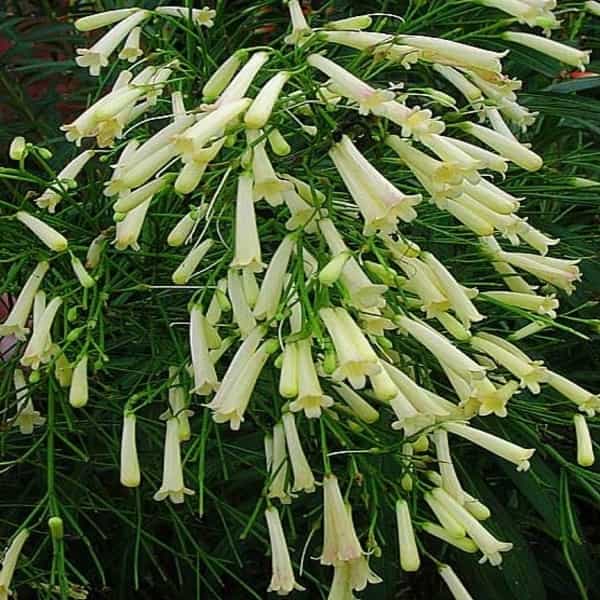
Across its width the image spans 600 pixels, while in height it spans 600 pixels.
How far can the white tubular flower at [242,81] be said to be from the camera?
848 mm

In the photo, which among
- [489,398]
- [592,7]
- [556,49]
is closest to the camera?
[489,398]

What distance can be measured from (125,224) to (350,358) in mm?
256

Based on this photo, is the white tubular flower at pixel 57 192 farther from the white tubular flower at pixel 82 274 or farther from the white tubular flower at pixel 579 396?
the white tubular flower at pixel 579 396

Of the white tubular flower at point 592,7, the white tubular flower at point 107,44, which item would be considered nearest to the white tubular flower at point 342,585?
the white tubular flower at point 107,44

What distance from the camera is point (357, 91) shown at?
2.79 feet

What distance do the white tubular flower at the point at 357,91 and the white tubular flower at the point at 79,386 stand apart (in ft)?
1.07

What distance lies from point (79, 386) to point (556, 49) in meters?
0.57

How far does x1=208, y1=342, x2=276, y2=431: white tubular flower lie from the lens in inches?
33.6

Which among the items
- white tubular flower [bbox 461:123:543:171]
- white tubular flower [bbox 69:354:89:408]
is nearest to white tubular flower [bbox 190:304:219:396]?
white tubular flower [bbox 69:354:89:408]

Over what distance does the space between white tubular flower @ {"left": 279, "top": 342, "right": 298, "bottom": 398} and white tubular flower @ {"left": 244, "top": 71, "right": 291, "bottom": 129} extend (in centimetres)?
17

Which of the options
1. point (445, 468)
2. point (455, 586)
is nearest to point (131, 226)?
point (445, 468)

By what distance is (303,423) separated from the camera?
3.52ft

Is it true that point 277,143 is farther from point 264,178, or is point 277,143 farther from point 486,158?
point 486,158

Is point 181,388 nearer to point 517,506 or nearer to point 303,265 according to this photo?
point 303,265
